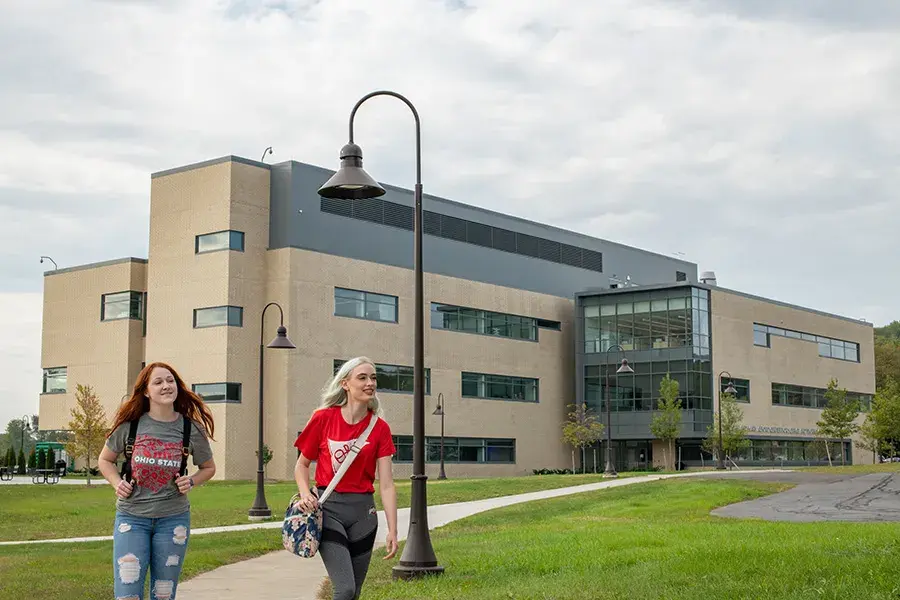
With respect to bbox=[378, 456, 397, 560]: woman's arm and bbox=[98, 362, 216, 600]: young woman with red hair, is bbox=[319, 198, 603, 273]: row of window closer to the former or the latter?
bbox=[98, 362, 216, 600]: young woman with red hair

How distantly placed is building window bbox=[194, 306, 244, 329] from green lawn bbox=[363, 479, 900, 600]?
34197mm

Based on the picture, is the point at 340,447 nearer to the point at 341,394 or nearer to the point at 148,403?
the point at 341,394

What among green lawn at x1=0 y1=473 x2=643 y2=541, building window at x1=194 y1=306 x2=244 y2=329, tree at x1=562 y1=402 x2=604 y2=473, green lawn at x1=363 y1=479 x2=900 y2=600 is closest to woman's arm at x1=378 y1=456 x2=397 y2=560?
green lawn at x1=363 y1=479 x2=900 y2=600

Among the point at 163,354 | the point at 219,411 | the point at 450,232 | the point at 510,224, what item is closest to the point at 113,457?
the point at 219,411

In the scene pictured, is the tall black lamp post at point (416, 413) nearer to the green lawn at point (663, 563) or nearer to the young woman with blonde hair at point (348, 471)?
the green lawn at point (663, 563)

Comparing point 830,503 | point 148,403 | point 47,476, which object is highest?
point 148,403

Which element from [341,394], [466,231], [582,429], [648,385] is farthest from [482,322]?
[341,394]

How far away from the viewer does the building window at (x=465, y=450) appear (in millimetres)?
57938

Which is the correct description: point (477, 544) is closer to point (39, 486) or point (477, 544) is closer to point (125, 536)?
point (125, 536)

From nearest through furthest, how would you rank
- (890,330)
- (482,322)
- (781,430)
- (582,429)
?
(582,429)
(482,322)
(781,430)
(890,330)

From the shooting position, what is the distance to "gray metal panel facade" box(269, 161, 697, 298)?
54688mm

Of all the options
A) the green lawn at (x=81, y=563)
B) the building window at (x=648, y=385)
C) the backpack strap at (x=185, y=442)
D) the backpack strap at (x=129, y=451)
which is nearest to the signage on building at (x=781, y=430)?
the building window at (x=648, y=385)

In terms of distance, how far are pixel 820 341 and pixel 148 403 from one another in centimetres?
7793

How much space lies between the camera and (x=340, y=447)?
23.0 ft
